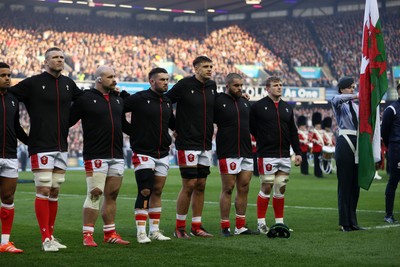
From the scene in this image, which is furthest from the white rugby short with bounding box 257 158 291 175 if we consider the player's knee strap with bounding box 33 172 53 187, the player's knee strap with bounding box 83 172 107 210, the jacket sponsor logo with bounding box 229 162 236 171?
the player's knee strap with bounding box 33 172 53 187

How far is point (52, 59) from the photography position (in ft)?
32.1

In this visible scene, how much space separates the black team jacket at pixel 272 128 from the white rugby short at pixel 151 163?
1.68m

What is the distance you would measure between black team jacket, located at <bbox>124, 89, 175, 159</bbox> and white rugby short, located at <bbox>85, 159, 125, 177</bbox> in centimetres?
49

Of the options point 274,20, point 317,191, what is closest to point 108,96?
point 317,191

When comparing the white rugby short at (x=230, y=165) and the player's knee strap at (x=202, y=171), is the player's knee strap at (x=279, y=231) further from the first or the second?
the player's knee strap at (x=202, y=171)

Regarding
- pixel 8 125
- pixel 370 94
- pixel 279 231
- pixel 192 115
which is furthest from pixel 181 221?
pixel 370 94

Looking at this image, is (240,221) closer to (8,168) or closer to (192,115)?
(192,115)

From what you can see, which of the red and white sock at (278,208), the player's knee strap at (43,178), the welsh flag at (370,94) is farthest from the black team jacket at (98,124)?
the welsh flag at (370,94)

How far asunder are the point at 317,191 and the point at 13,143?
12584 mm

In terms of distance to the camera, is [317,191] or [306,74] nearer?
[317,191]

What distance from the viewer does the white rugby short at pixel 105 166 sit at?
399 inches

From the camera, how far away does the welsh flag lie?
11664 mm

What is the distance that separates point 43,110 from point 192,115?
7.62 ft

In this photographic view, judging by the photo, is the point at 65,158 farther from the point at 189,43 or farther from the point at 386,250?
the point at 189,43
